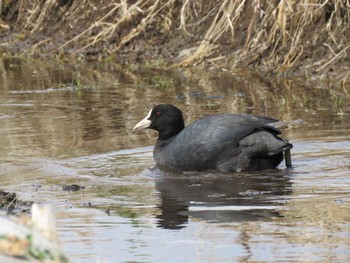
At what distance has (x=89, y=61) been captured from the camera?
18438 mm

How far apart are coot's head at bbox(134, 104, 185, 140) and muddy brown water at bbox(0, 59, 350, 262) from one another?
1.05 ft

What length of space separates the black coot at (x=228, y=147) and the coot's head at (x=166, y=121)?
2.25 feet

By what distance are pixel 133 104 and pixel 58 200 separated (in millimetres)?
5489

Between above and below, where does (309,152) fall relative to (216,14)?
below

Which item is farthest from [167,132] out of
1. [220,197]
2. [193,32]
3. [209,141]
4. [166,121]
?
[193,32]

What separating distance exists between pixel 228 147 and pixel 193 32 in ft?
25.7

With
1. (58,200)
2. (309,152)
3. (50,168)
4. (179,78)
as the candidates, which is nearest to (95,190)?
(58,200)

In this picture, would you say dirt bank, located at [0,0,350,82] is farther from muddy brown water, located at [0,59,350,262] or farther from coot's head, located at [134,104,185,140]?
coot's head, located at [134,104,185,140]

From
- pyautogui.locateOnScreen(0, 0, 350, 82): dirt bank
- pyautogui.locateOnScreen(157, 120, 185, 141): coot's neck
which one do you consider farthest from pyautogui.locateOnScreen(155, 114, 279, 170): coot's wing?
pyautogui.locateOnScreen(0, 0, 350, 82): dirt bank

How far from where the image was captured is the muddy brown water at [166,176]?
22.5 ft

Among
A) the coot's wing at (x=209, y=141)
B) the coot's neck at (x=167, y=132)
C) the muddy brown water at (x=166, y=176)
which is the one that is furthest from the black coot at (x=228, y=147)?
the coot's neck at (x=167, y=132)

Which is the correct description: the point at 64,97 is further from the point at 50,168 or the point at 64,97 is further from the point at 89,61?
the point at 50,168

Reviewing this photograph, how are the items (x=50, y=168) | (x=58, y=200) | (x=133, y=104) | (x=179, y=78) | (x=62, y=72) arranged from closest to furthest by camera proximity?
(x=58, y=200), (x=50, y=168), (x=133, y=104), (x=179, y=78), (x=62, y=72)

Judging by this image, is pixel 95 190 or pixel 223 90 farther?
pixel 223 90
